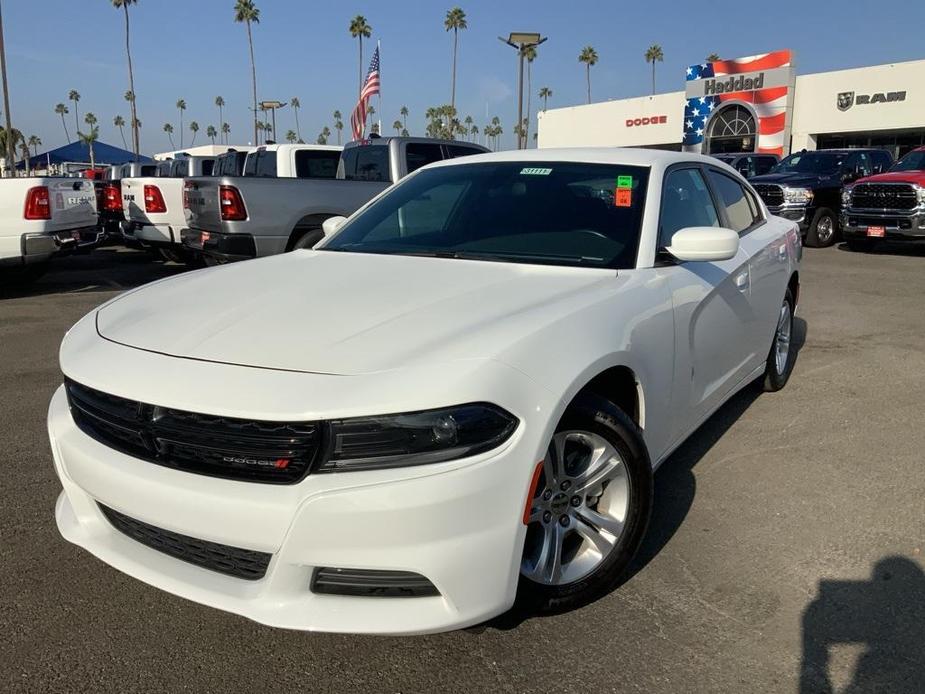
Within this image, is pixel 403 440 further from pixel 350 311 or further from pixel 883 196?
pixel 883 196

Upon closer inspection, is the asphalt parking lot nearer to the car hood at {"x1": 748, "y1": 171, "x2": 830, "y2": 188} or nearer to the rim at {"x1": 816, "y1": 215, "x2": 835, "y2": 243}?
the car hood at {"x1": 748, "y1": 171, "x2": 830, "y2": 188}

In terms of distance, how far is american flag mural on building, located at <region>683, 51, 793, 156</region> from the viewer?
3559 centimetres

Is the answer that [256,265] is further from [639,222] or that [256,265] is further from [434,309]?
[639,222]

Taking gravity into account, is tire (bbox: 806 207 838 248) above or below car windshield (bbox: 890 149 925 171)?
below

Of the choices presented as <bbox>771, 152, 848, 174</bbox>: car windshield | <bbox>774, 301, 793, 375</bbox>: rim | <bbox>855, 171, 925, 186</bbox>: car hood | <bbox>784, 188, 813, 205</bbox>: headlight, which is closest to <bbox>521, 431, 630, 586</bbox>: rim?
<bbox>774, 301, 793, 375</bbox>: rim

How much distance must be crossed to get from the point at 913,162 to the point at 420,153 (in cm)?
955

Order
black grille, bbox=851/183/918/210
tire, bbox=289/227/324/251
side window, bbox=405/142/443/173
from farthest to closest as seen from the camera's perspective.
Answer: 1. black grille, bbox=851/183/918/210
2. side window, bbox=405/142/443/173
3. tire, bbox=289/227/324/251

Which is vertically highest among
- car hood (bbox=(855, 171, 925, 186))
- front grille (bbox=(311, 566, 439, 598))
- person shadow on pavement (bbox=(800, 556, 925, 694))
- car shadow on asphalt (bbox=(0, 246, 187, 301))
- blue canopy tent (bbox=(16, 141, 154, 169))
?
blue canopy tent (bbox=(16, 141, 154, 169))

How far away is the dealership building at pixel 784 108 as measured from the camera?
32250mm

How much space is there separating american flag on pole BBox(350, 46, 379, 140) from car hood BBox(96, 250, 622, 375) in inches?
600

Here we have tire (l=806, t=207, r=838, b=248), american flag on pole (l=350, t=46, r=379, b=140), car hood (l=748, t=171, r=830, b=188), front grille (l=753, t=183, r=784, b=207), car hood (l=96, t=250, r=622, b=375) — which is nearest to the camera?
car hood (l=96, t=250, r=622, b=375)

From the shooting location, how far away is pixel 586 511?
2.62 metres

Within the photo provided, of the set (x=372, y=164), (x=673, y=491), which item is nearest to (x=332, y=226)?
(x=673, y=491)

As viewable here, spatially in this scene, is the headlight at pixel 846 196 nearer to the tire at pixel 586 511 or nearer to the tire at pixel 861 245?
the tire at pixel 861 245
